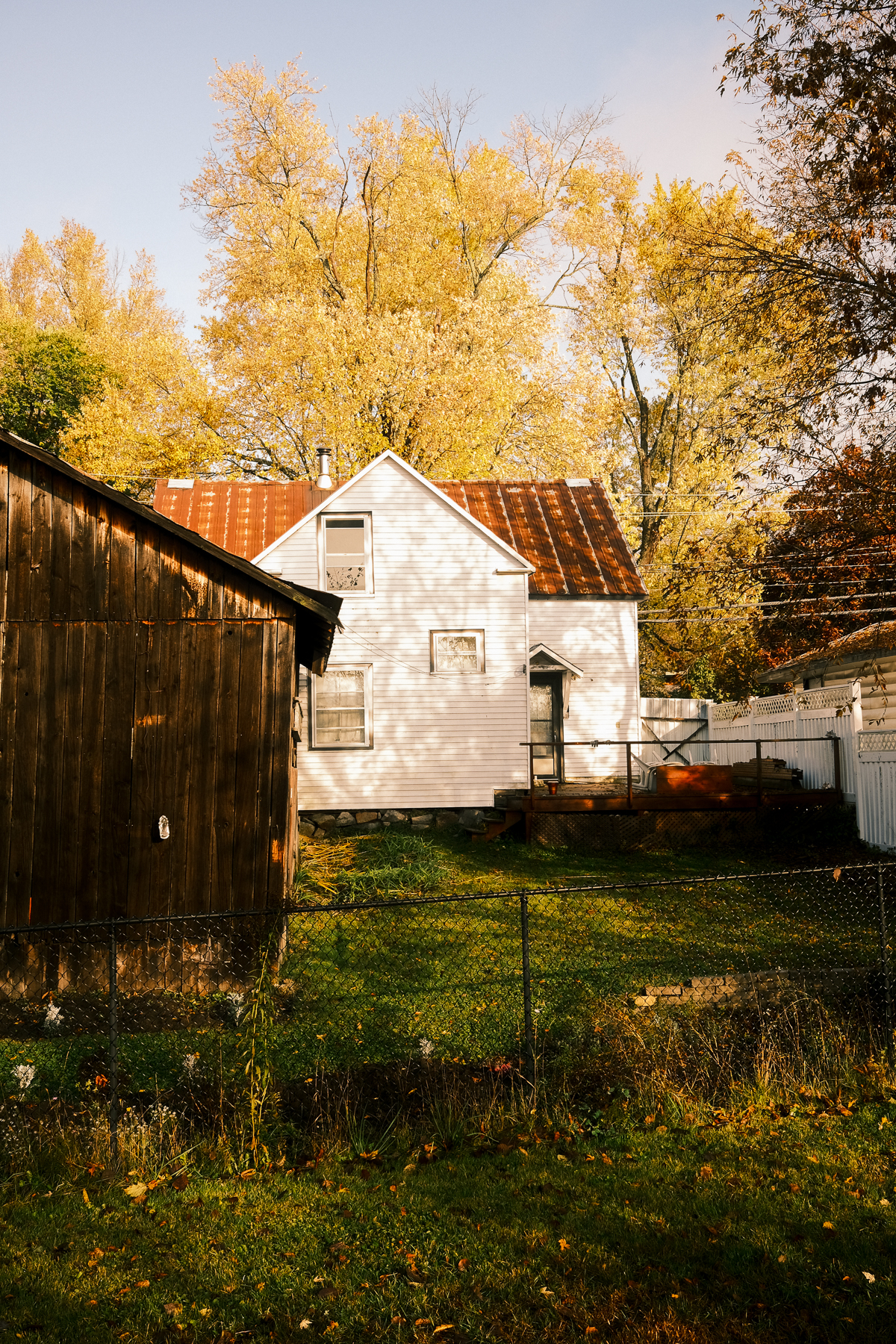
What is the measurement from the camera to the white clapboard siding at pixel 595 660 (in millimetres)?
21141

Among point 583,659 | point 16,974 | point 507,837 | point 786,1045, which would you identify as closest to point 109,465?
point 583,659

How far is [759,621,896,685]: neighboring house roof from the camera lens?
15864 mm

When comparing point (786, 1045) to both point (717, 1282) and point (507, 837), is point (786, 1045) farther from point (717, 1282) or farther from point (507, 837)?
point (507, 837)

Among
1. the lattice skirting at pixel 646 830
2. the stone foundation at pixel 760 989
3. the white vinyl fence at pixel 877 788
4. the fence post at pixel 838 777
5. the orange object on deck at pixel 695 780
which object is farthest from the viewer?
the orange object on deck at pixel 695 780

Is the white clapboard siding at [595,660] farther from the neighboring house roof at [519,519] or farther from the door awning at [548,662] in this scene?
the neighboring house roof at [519,519]

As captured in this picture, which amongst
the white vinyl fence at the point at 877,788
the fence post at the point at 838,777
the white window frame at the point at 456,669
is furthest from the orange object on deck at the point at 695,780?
the white window frame at the point at 456,669

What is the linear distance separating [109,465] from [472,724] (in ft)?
57.6

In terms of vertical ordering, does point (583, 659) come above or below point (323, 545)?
below

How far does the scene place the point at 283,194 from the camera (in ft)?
109

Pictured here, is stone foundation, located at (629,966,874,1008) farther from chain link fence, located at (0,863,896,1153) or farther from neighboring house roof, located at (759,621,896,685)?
neighboring house roof, located at (759,621,896,685)

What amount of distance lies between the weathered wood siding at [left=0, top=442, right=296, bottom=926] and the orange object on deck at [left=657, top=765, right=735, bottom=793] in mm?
9188

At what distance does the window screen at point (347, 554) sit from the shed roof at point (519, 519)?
166cm

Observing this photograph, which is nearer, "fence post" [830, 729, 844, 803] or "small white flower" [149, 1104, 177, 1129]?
"small white flower" [149, 1104, 177, 1129]

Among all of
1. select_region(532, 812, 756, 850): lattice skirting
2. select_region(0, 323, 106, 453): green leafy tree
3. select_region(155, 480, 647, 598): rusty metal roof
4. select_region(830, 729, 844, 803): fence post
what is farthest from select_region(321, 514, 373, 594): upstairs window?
select_region(0, 323, 106, 453): green leafy tree
